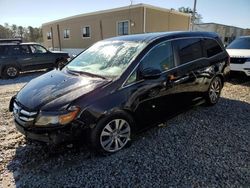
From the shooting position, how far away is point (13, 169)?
332cm

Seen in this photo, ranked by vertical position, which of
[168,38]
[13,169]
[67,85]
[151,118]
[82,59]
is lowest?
[13,169]

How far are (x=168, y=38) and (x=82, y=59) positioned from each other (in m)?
1.68

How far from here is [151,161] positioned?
3398 millimetres

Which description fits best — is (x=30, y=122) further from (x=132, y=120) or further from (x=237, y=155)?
(x=237, y=155)

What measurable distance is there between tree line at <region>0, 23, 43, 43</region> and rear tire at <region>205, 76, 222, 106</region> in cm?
4666

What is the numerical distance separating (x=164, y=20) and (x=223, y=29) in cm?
1564

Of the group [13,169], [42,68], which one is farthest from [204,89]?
[42,68]

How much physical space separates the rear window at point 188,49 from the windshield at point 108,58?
0.86 metres

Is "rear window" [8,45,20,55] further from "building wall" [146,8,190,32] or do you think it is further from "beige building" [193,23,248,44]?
"beige building" [193,23,248,44]

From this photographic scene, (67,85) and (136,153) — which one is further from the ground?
(67,85)

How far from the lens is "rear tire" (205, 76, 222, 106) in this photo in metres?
5.43

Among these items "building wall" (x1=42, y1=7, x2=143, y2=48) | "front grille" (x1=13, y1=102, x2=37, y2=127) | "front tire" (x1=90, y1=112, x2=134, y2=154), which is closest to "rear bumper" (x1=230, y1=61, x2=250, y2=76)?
"front tire" (x1=90, y1=112, x2=134, y2=154)

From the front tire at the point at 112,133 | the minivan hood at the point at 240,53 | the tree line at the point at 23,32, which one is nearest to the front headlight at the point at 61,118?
the front tire at the point at 112,133

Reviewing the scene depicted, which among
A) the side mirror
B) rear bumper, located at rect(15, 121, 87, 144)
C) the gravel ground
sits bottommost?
the gravel ground
